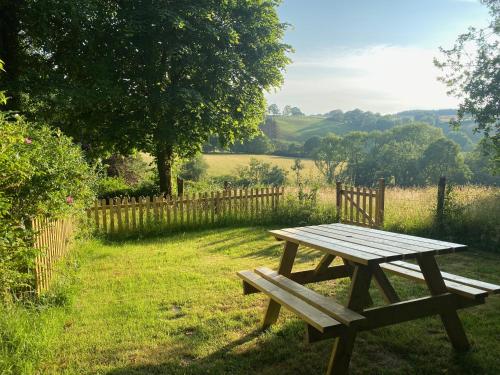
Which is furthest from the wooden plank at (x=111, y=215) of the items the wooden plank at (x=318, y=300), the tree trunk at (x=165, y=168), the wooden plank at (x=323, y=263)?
the wooden plank at (x=323, y=263)

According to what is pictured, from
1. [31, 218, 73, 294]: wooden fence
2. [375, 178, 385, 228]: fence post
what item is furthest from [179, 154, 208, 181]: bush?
[31, 218, 73, 294]: wooden fence

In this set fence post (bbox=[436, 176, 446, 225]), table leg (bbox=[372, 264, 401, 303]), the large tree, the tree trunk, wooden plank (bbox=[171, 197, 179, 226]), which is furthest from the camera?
the tree trunk

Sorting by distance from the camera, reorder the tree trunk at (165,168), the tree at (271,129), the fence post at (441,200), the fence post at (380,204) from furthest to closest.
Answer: the tree at (271,129) < the tree trunk at (165,168) < the fence post at (380,204) < the fence post at (441,200)

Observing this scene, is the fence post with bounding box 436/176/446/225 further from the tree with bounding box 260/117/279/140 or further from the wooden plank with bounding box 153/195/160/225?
the tree with bounding box 260/117/279/140

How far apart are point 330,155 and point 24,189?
5852cm

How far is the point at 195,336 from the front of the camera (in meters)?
4.21

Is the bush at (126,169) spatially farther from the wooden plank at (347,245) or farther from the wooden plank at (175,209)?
the wooden plank at (347,245)

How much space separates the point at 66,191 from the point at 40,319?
180 centimetres

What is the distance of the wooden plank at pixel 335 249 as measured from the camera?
3172 millimetres

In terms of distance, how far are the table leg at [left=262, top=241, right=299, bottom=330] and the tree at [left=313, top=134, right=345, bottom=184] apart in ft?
179

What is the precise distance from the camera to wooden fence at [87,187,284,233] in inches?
401

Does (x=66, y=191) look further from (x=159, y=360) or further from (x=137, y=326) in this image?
(x=159, y=360)

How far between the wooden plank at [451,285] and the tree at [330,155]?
5447 centimetres

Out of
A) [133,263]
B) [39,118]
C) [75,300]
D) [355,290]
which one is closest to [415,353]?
[355,290]
